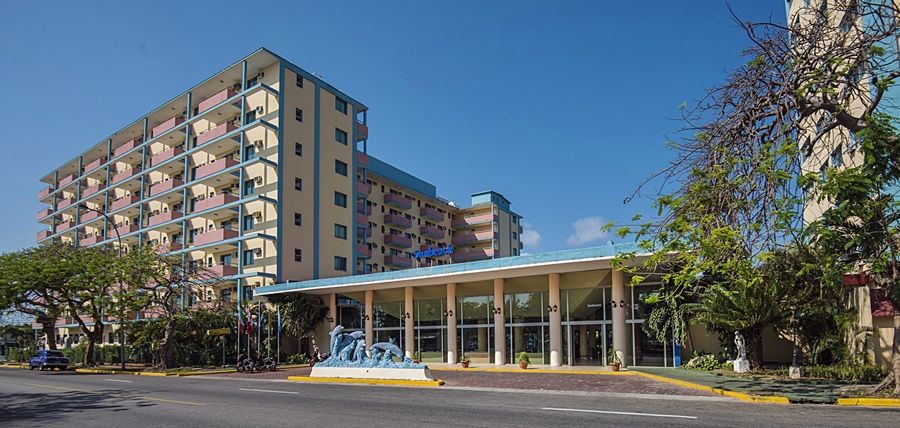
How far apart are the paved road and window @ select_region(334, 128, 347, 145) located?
33.9 meters

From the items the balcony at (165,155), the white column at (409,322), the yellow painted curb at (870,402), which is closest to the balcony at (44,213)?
the balcony at (165,155)

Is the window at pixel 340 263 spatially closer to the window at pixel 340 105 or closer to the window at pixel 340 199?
the window at pixel 340 199

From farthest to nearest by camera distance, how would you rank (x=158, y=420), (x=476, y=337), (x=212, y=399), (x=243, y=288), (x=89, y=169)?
(x=89, y=169)
(x=243, y=288)
(x=476, y=337)
(x=212, y=399)
(x=158, y=420)

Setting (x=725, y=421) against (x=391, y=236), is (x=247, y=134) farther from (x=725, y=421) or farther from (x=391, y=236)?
(x=725, y=421)

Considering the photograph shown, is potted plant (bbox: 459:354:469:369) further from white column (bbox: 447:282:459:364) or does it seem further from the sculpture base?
the sculpture base

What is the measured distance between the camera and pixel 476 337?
35594mm

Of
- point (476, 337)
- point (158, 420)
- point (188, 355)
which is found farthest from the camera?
A: point (188, 355)

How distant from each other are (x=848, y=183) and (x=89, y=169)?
251 ft

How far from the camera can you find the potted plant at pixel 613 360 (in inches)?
1067

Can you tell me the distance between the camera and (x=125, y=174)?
63.2 metres

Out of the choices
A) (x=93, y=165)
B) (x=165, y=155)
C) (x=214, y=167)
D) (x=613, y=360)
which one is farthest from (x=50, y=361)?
(x=613, y=360)

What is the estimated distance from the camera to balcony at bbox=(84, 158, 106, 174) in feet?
226

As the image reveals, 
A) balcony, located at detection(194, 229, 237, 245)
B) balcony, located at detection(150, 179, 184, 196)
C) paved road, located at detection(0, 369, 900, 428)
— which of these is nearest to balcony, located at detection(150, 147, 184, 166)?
balcony, located at detection(150, 179, 184, 196)

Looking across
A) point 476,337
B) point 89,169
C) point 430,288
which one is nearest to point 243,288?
point 430,288
